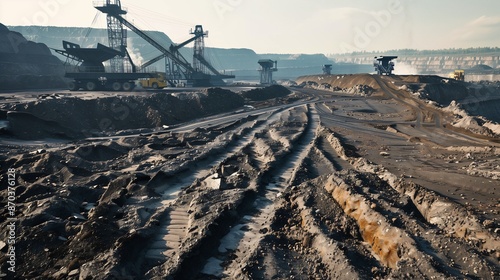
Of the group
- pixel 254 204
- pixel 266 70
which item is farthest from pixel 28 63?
pixel 254 204

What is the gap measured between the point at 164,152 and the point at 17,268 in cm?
1167

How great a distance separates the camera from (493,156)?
56.5ft

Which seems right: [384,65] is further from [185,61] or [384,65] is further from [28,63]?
[28,63]

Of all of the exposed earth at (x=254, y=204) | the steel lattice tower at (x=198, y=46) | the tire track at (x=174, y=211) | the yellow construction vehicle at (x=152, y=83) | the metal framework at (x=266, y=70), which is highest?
the steel lattice tower at (x=198, y=46)

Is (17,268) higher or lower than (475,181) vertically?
lower

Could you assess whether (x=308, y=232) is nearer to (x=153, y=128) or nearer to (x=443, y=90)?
(x=153, y=128)

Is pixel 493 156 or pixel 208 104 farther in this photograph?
pixel 208 104

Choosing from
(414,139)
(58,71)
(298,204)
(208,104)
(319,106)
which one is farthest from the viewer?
(58,71)

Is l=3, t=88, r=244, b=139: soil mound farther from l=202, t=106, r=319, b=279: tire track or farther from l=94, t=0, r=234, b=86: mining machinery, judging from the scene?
l=94, t=0, r=234, b=86: mining machinery

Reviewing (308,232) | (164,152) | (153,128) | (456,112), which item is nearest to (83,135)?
(153,128)

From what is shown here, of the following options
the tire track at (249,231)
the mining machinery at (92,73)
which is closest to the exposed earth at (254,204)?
the tire track at (249,231)

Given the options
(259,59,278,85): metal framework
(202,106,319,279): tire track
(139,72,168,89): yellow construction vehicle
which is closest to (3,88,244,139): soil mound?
(139,72,168,89): yellow construction vehicle

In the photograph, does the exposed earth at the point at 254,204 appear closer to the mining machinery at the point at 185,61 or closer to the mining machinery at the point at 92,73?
the mining machinery at the point at 92,73

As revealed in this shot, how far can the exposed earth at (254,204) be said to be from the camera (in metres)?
8.28
